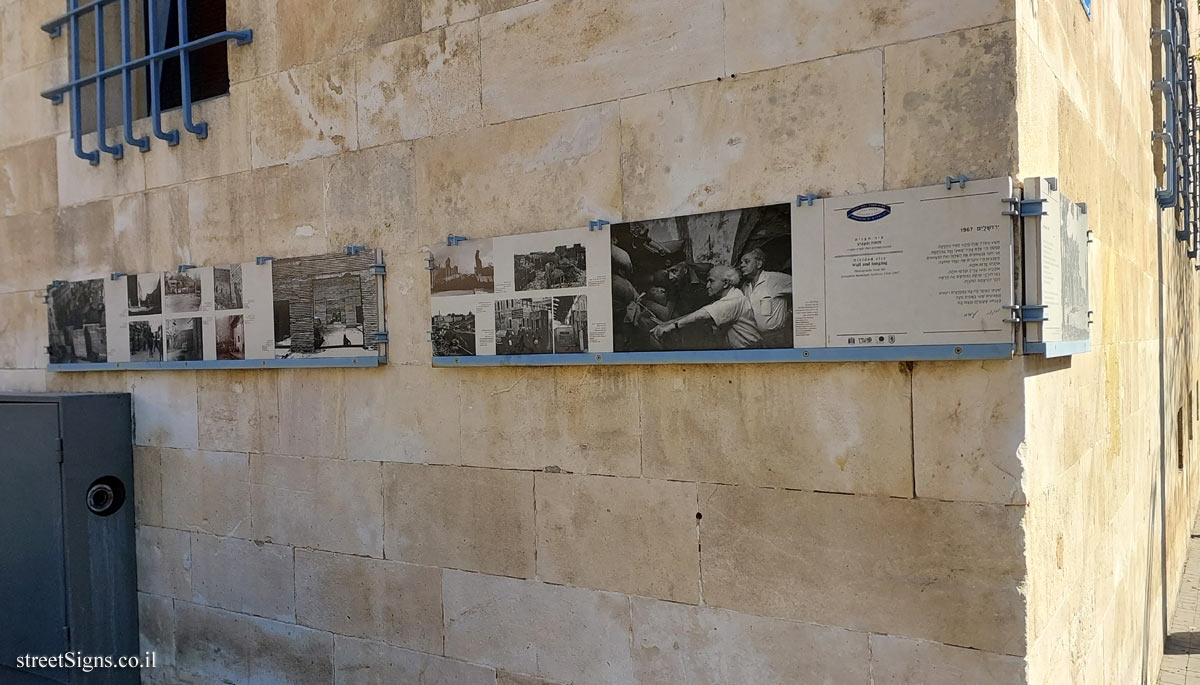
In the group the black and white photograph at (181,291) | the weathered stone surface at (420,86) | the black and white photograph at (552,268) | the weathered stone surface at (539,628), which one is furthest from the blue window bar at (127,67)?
the weathered stone surface at (539,628)

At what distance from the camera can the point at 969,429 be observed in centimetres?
290

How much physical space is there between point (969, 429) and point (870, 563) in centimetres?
56

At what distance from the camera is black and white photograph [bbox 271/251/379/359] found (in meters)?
4.37

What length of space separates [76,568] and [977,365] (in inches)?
194

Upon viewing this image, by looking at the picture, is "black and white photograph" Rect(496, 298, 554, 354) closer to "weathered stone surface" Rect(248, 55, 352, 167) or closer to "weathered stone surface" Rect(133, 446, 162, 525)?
"weathered stone surface" Rect(248, 55, 352, 167)

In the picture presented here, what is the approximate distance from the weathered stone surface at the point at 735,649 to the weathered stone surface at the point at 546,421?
0.58m

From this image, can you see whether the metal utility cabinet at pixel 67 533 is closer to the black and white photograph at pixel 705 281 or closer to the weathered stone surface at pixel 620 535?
the weathered stone surface at pixel 620 535

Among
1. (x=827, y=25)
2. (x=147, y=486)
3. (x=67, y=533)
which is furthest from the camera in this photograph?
(x=147, y=486)

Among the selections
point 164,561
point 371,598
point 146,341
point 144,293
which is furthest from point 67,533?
point 371,598

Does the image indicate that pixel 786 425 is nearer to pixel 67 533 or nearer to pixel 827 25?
pixel 827 25

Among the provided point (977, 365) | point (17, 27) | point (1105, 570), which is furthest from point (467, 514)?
point (17, 27)

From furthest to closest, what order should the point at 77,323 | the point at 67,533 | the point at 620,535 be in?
the point at 77,323 → the point at 67,533 → the point at 620,535

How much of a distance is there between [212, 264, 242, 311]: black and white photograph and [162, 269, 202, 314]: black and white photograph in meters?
0.16

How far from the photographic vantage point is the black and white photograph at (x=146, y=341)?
5285 millimetres
